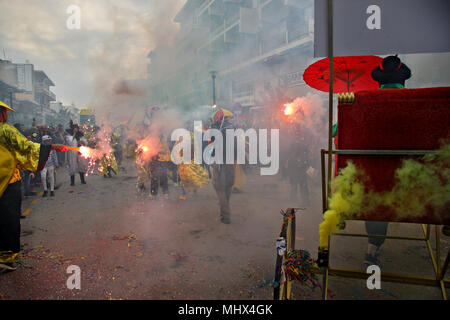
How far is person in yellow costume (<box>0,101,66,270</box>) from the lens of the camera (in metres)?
3.39

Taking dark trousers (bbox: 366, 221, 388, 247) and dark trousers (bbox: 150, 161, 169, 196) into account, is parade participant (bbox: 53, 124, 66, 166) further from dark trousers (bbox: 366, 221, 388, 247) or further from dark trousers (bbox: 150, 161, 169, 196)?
dark trousers (bbox: 366, 221, 388, 247)

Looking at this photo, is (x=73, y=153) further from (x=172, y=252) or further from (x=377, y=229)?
(x=377, y=229)

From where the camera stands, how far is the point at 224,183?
5.17 meters

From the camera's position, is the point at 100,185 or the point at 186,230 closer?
the point at 186,230

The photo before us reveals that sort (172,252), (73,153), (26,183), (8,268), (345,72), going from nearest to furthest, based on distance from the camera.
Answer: (345,72)
(8,268)
(172,252)
(26,183)
(73,153)

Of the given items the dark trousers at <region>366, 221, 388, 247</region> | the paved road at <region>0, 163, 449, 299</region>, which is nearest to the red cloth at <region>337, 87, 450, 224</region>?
the dark trousers at <region>366, 221, 388, 247</region>

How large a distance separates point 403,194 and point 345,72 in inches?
60.1

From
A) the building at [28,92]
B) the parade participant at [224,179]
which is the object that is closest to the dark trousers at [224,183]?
the parade participant at [224,179]

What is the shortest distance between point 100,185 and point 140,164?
267 cm

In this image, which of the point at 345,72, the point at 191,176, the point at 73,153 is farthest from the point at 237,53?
the point at 345,72

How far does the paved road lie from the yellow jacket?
4.19 ft
